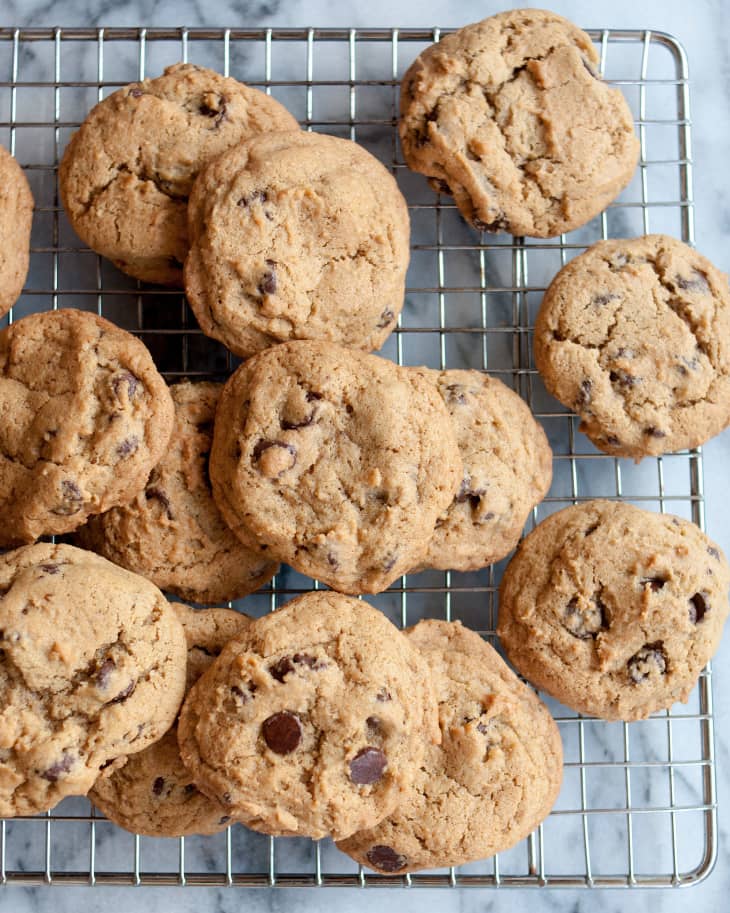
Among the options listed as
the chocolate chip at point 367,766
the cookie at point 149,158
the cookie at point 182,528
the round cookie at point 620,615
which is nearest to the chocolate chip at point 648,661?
the round cookie at point 620,615

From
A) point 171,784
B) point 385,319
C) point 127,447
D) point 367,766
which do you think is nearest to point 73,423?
point 127,447

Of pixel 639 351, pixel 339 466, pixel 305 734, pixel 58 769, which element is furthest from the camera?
pixel 639 351

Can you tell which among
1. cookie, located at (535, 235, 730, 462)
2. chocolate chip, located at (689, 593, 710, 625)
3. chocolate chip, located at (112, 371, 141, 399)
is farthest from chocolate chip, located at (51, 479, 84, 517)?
chocolate chip, located at (689, 593, 710, 625)

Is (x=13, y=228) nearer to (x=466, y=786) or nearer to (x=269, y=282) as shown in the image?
(x=269, y=282)

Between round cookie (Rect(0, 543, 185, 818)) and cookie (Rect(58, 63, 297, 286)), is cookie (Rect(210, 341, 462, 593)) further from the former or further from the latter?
cookie (Rect(58, 63, 297, 286))

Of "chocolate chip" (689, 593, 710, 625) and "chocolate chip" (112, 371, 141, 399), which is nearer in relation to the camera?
"chocolate chip" (112, 371, 141, 399)

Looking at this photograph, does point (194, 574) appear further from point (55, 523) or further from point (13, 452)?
point (13, 452)
